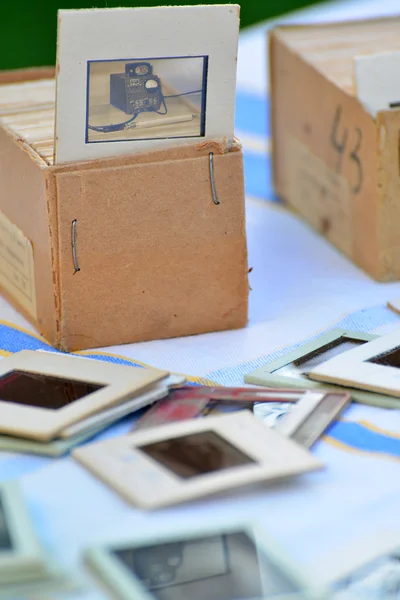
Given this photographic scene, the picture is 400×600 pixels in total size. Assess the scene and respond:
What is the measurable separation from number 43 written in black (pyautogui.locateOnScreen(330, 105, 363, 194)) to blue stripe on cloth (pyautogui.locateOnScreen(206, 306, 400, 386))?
208 millimetres

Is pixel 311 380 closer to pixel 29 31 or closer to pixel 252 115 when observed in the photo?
pixel 252 115

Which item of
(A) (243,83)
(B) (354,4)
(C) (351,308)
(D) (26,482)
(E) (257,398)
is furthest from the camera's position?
(B) (354,4)

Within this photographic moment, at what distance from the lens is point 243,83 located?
2307mm

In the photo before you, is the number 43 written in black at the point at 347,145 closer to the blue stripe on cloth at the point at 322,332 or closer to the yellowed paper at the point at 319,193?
the yellowed paper at the point at 319,193

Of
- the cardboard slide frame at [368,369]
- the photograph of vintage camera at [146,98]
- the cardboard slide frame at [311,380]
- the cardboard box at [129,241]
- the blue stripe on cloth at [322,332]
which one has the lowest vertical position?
the blue stripe on cloth at [322,332]

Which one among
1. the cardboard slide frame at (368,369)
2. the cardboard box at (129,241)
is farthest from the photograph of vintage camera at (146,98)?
the cardboard slide frame at (368,369)

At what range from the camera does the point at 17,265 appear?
1246mm

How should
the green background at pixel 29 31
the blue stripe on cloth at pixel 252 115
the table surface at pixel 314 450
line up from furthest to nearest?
the green background at pixel 29 31 → the blue stripe on cloth at pixel 252 115 → the table surface at pixel 314 450

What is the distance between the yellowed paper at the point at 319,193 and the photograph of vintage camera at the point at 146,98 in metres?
0.39

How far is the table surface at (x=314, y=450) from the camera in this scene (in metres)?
0.80

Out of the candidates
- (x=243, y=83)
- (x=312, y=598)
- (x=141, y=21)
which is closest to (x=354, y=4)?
(x=243, y=83)

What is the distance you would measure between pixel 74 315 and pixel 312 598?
544mm

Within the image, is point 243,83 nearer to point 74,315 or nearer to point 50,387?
point 74,315

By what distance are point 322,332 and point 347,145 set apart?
1.07ft
